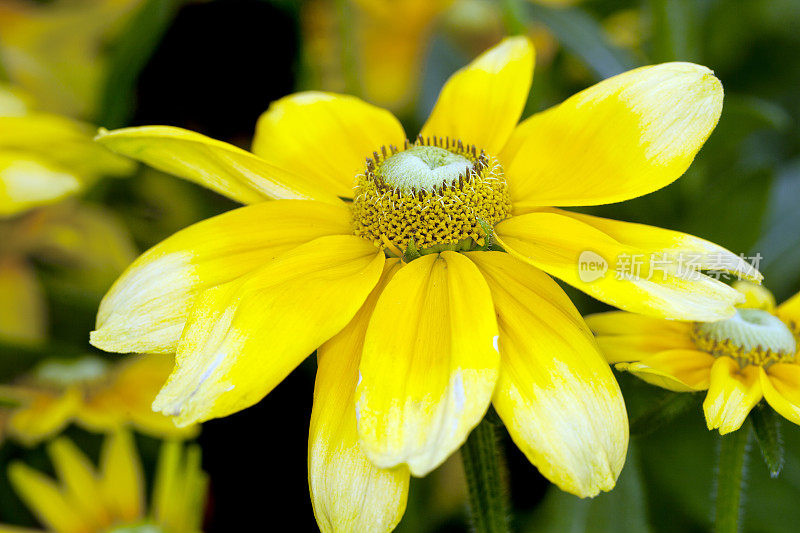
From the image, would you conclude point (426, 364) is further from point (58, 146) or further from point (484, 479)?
point (58, 146)

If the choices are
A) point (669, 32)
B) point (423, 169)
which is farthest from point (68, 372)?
point (669, 32)

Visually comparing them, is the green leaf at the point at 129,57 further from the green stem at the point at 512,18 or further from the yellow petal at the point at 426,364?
the yellow petal at the point at 426,364

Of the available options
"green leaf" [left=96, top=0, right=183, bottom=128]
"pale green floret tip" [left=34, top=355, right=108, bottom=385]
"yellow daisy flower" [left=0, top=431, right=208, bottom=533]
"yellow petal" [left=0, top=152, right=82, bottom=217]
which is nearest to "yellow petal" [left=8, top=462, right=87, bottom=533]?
"yellow daisy flower" [left=0, top=431, right=208, bottom=533]

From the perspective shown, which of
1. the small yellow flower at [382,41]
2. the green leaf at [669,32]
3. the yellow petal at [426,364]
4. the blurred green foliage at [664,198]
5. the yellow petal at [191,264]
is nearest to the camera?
the yellow petal at [426,364]

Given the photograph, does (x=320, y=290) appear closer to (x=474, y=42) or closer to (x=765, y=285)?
(x=765, y=285)

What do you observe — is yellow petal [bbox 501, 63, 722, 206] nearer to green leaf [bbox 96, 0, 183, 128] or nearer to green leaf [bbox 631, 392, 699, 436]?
green leaf [bbox 631, 392, 699, 436]

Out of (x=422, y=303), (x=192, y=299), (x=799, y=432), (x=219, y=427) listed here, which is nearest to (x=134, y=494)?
Result: (x=219, y=427)

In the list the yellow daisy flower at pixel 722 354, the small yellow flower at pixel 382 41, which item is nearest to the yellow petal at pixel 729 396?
the yellow daisy flower at pixel 722 354
